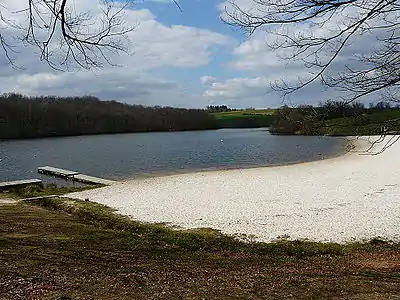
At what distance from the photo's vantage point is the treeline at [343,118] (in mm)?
6047

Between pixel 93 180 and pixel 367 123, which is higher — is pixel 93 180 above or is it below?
below

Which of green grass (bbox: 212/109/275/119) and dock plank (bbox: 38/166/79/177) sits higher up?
green grass (bbox: 212/109/275/119)

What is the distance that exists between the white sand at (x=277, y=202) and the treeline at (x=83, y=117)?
6238cm

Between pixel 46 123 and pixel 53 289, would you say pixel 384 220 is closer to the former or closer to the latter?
pixel 53 289

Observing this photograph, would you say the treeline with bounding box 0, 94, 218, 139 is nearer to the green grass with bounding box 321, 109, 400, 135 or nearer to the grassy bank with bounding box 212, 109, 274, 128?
the grassy bank with bounding box 212, 109, 274, 128

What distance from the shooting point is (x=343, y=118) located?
628 cm

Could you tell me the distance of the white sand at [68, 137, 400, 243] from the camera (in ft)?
42.3

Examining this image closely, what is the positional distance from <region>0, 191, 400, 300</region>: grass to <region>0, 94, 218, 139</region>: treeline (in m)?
74.7

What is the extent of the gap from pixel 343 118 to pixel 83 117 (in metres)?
96.6

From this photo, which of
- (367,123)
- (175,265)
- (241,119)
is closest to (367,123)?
(367,123)

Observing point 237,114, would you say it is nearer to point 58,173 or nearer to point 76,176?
point 58,173

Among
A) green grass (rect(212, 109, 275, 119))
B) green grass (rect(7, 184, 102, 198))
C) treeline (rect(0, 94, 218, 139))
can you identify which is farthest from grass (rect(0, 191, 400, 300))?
green grass (rect(212, 109, 275, 119))

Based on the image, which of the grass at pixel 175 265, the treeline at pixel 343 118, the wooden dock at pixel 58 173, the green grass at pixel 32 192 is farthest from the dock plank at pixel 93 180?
the treeline at pixel 343 118

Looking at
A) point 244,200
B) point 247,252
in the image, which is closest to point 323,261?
point 247,252
